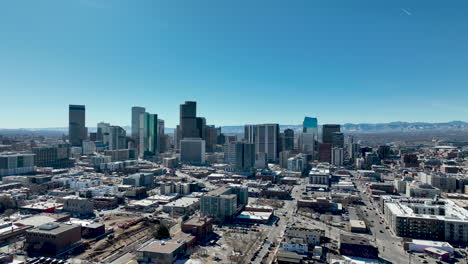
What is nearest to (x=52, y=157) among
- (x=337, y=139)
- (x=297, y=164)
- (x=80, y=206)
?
(x=80, y=206)

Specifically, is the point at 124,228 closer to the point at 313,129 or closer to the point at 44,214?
the point at 44,214

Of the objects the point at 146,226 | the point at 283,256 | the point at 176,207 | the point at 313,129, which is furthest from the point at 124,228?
the point at 313,129

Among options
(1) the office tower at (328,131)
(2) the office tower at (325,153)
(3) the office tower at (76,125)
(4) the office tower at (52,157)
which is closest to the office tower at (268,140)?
(2) the office tower at (325,153)

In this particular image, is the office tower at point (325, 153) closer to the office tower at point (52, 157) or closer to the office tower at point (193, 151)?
the office tower at point (193, 151)

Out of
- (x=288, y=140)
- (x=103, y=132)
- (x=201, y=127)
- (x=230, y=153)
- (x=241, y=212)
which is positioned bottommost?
(x=241, y=212)

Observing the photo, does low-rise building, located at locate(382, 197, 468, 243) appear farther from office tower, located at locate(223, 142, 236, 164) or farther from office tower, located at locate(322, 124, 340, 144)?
office tower, located at locate(322, 124, 340, 144)

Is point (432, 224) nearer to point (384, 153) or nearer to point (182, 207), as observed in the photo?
point (182, 207)
